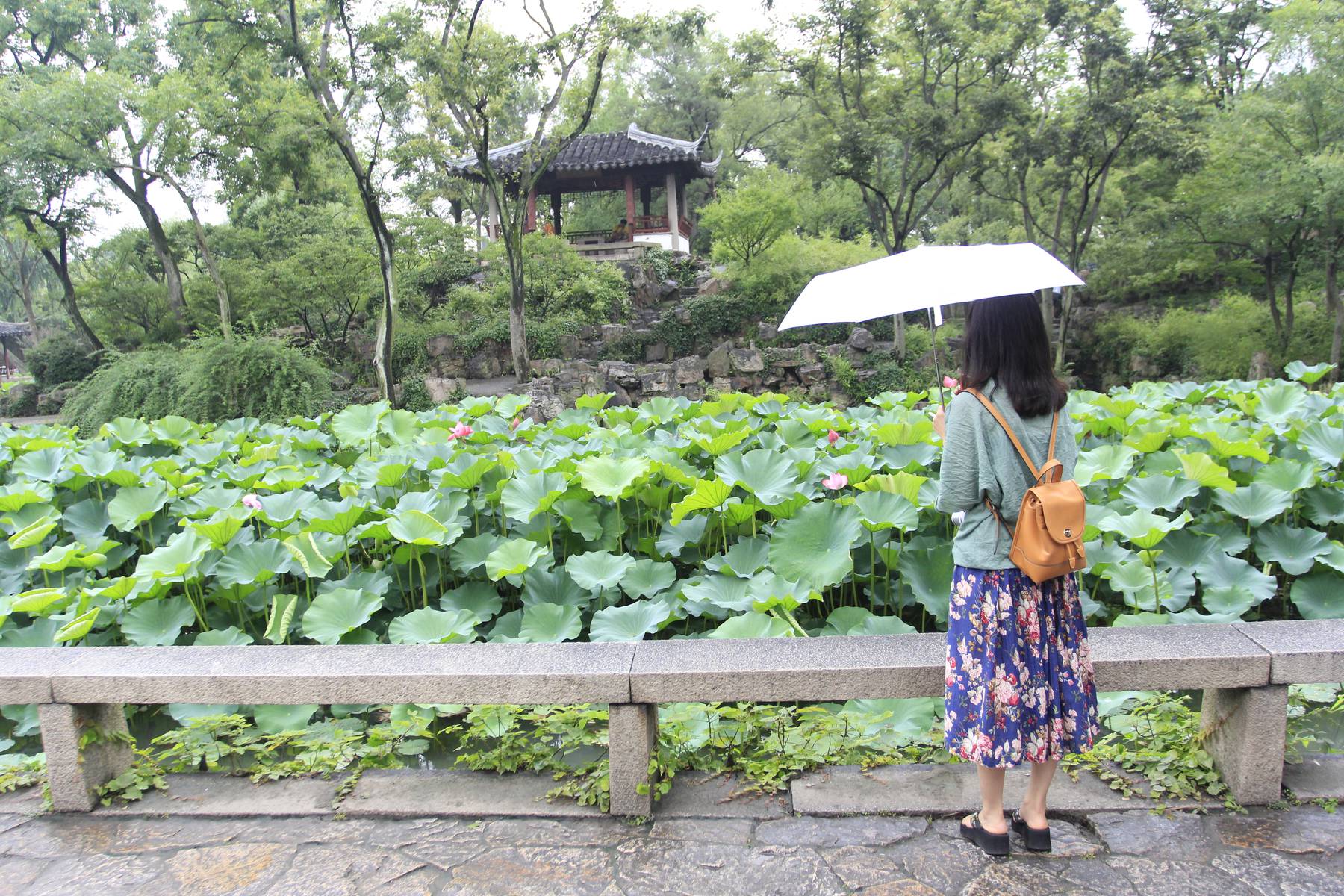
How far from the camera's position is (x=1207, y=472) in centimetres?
306

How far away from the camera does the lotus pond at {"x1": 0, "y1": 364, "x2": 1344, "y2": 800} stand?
9.14 feet

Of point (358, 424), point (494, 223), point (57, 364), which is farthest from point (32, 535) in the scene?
point (57, 364)

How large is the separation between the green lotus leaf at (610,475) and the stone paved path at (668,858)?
4.30 ft

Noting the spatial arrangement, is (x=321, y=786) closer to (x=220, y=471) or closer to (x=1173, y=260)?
(x=220, y=471)

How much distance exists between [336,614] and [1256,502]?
10.7ft

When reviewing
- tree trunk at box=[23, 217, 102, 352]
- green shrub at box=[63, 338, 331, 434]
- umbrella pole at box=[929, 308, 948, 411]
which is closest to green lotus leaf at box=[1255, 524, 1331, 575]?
umbrella pole at box=[929, 308, 948, 411]

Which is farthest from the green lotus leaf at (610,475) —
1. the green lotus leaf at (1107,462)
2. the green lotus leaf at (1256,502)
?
the green lotus leaf at (1256,502)

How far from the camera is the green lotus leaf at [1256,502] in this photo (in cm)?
300

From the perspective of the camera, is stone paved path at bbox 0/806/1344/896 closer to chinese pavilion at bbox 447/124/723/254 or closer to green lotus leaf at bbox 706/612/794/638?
green lotus leaf at bbox 706/612/794/638

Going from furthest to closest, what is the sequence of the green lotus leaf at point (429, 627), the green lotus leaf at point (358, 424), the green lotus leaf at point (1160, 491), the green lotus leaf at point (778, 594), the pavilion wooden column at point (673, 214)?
the pavilion wooden column at point (673, 214) → the green lotus leaf at point (358, 424) → the green lotus leaf at point (1160, 491) → the green lotus leaf at point (429, 627) → the green lotus leaf at point (778, 594)

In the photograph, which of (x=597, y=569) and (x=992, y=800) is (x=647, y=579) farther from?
(x=992, y=800)

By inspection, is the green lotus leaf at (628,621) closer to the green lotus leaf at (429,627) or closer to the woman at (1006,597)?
the green lotus leaf at (429,627)

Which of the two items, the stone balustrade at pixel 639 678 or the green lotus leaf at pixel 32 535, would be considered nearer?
the stone balustrade at pixel 639 678

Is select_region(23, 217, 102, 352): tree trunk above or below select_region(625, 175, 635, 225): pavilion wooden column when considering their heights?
below
